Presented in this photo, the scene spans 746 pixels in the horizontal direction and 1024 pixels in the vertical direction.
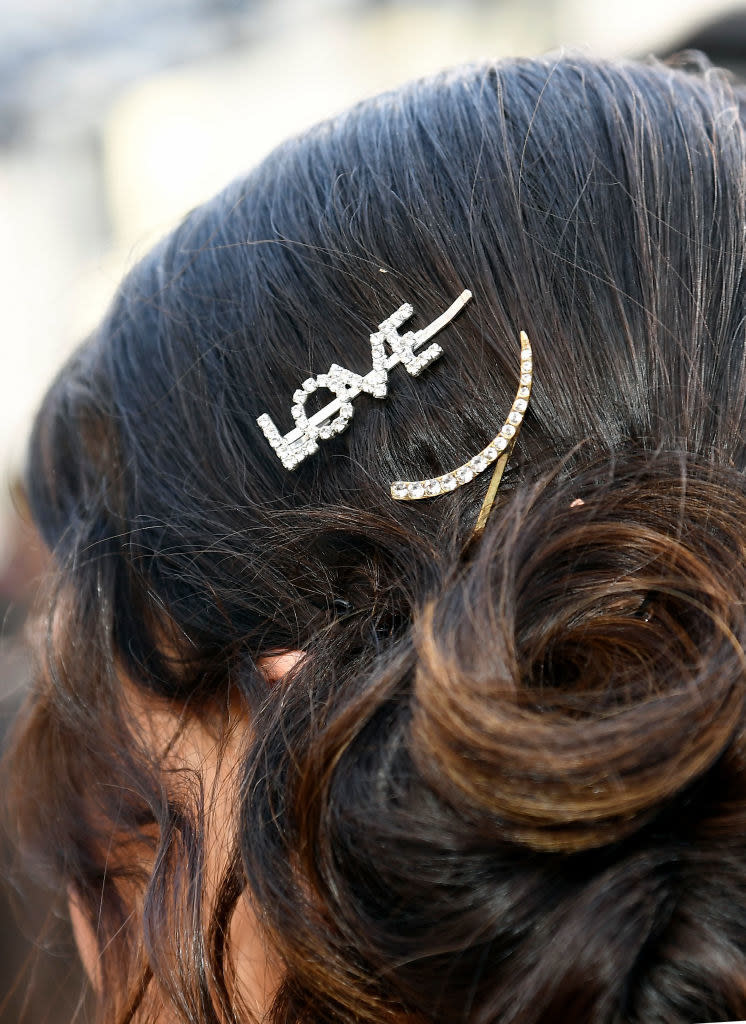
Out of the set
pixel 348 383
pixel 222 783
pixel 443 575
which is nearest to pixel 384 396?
pixel 348 383

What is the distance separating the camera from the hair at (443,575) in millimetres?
546

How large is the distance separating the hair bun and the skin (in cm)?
19

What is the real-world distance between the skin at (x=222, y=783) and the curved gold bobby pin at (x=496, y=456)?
181 millimetres

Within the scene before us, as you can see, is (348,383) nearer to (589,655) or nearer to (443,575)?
(443,575)

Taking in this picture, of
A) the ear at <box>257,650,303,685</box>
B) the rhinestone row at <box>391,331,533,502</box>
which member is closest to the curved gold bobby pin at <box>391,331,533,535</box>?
the rhinestone row at <box>391,331,533,502</box>

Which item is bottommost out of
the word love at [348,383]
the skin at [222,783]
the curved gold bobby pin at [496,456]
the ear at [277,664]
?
the skin at [222,783]

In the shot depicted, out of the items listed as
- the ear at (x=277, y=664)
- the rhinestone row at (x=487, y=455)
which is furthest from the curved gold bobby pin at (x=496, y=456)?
the ear at (x=277, y=664)

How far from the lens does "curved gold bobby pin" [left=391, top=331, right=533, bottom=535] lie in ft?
2.17

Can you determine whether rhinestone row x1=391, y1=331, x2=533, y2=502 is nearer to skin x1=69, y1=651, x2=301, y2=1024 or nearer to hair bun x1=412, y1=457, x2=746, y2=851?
hair bun x1=412, y1=457, x2=746, y2=851

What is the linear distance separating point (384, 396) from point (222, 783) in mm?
350

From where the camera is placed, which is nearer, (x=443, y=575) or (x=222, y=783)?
(x=443, y=575)

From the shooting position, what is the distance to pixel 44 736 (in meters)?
0.97

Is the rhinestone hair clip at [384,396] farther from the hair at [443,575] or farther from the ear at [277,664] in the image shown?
the ear at [277,664]

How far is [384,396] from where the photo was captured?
0.70 metres
